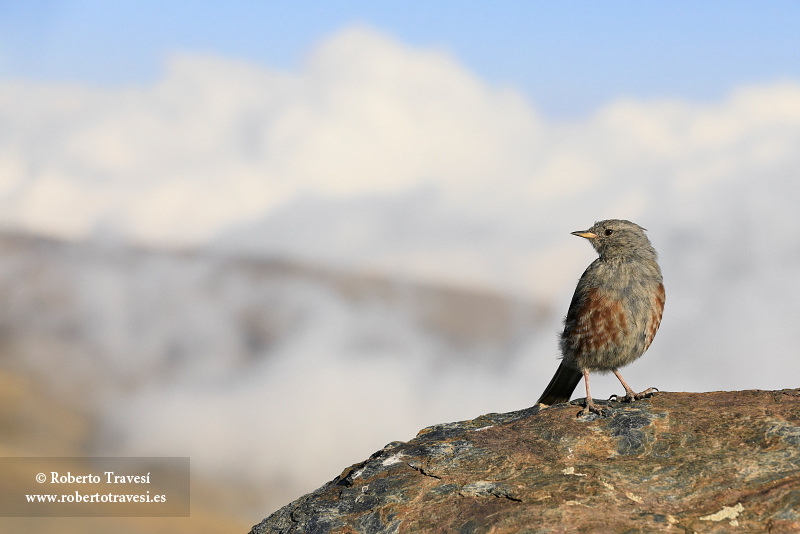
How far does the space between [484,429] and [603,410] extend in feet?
4.80

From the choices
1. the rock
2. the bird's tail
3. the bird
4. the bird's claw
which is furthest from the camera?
the bird's tail

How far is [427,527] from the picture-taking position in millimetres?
6836

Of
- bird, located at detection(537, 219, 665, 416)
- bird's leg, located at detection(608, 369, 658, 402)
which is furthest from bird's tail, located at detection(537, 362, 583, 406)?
bird's leg, located at detection(608, 369, 658, 402)

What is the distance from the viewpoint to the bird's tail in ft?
35.1

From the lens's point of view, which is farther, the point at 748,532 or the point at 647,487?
the point at 647,487

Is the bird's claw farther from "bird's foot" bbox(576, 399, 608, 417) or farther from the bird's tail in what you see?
the bird's tail

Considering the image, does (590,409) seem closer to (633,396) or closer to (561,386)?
(633,396)

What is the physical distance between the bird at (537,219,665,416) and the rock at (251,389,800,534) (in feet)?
4.05

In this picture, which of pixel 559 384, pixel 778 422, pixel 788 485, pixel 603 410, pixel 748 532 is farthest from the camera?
pixel 559 384

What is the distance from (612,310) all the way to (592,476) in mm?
3383

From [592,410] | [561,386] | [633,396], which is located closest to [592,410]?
[592,410]

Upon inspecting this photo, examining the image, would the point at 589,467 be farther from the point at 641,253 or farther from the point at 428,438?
the point at 641,253

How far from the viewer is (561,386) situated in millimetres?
10766

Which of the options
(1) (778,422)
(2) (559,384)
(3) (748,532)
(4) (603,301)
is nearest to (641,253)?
(4) (603,301)
